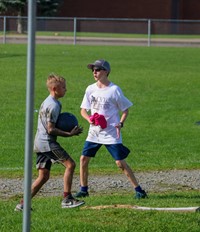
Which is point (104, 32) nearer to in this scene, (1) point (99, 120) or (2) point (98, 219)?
(1) point (99, 120)

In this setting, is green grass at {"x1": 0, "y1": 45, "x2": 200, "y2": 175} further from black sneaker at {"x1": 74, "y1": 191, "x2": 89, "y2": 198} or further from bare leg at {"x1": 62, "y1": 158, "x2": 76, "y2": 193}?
bare leg at {"x1": 62, "y1": 158, "x2": 76, "y2": 193}

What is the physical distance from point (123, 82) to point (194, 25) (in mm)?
27829

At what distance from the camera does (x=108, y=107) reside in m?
11.2

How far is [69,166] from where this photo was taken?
10062mm

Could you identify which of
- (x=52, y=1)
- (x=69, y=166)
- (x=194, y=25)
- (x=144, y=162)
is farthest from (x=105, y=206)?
(x=52, y=1)

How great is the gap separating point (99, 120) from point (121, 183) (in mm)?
2060

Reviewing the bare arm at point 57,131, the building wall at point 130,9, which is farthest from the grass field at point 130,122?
the building wall at point 130,9

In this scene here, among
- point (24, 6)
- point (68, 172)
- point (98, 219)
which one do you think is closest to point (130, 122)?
point (68, 172)

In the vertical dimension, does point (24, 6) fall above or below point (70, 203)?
above

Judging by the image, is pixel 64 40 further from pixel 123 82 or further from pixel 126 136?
pixel 126 136

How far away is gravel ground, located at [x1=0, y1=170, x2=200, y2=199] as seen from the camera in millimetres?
12188

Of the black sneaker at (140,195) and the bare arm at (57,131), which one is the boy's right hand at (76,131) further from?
the black sneaker at (140,195)

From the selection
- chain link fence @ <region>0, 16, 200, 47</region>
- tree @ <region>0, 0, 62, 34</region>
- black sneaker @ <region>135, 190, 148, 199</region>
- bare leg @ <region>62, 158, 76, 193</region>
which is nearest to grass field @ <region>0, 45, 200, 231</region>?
black sneaker @ <region>135, 190, 148, 199</region>

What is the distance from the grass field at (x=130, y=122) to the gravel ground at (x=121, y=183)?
21.3 inches
